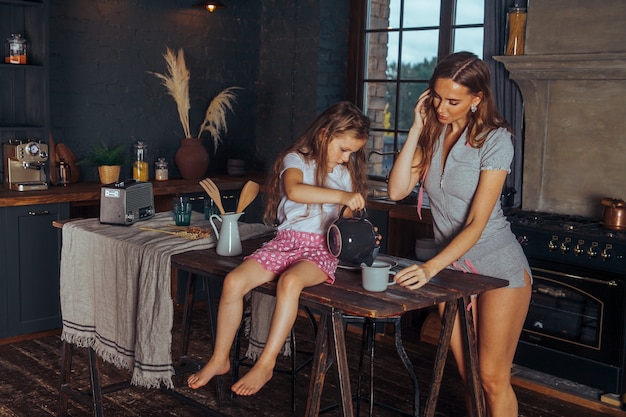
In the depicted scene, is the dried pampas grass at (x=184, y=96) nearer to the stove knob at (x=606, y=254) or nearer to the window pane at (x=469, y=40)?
the window pane at (x=469, y=40)

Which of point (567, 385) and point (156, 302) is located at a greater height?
point (156, 302)

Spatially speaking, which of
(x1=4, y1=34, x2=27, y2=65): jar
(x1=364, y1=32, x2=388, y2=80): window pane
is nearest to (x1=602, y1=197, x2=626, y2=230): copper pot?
(x1=364, y1=32, x2=388, y2=80): window pane

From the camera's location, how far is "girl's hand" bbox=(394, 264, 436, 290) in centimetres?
281

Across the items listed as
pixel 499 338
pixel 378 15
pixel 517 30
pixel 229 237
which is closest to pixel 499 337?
pixel 499 338

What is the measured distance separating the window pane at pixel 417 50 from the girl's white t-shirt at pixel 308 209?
2.73 meters

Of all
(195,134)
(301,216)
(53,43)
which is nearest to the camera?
(301,216)

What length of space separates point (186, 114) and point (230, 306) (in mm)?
3184

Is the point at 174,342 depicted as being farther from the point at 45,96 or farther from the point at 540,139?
the point at 540,139

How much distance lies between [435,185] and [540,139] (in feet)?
7.20

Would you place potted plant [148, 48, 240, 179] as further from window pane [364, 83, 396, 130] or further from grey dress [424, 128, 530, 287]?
grey dress [424, 128, 530, 287]

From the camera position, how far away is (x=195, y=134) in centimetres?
643

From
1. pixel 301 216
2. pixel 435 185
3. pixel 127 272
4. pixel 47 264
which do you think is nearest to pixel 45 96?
pixel 47 264

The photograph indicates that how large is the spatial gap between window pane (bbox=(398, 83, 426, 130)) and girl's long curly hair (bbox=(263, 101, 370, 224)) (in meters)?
2.61

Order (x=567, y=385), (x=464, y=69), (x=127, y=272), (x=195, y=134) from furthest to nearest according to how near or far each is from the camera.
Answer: (x=195, y=134) → (x=567, y=385) → (x=127, y=272) → (x=464, y=69)
